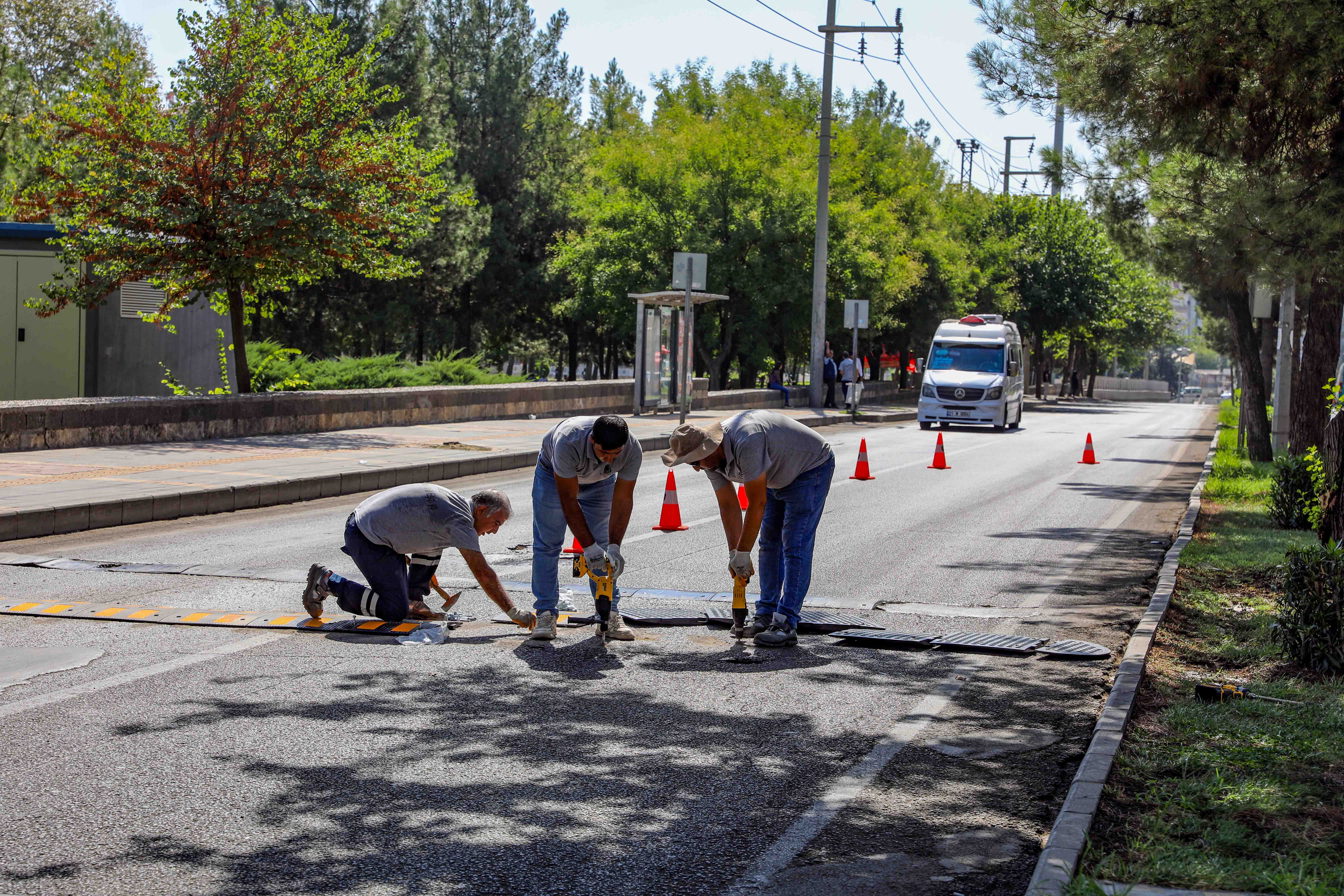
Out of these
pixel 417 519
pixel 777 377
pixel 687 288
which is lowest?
pixel 417 519

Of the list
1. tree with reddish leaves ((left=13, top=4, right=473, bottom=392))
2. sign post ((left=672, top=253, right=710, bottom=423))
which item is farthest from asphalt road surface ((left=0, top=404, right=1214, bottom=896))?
sign post ((left=672, top=253, right=710, bottom=423))

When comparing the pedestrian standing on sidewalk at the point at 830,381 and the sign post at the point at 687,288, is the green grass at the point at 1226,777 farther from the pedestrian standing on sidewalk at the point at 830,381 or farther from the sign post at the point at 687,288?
the pedestrian standing on sidewalk at the point at 830,381

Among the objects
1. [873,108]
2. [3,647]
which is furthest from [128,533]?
[873,108]

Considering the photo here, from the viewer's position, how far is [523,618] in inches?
280

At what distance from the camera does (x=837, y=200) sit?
134 ft

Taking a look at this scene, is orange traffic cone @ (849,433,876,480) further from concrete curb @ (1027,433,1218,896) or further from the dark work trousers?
the dark work trousers

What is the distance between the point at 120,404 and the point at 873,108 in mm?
53367

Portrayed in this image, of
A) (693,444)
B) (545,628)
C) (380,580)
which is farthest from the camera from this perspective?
(380,580)

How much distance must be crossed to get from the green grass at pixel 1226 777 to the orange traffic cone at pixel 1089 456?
13.6 metres

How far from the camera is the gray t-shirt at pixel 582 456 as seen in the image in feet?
22.0

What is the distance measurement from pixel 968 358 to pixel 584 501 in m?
26.2

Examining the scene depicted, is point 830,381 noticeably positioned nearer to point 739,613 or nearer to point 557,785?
point 739,613

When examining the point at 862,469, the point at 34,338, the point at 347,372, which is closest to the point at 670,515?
the point at 862,469

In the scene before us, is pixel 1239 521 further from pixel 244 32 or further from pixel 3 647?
pixel 244 32
